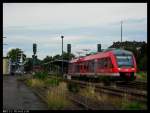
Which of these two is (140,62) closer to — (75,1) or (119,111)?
(119,111)

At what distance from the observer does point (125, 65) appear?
110 feet

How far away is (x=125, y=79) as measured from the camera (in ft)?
108

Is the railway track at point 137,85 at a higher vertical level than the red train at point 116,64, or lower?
lower

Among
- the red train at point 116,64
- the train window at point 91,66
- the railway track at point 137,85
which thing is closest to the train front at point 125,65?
the red train at point 116,64

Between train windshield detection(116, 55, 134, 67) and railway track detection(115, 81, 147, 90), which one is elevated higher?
train windshield detection(116, 55, 134, 67)

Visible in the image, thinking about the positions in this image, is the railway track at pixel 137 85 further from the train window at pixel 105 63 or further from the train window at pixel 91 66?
the train window at pixel 91 66

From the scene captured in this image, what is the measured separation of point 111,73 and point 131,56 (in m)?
2.61

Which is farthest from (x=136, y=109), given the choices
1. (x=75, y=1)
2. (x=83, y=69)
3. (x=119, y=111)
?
(x=83, y=69)

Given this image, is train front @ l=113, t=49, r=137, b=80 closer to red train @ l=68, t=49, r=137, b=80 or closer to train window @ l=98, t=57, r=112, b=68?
red train @ l=68, t=49, r=137, b=80

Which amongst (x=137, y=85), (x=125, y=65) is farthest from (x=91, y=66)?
(x=137, y=85)

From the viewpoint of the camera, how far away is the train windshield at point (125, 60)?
33.2m

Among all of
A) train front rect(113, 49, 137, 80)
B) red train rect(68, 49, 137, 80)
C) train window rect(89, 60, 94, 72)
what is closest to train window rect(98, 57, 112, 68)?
red train rect(68, 49, 137, 80)

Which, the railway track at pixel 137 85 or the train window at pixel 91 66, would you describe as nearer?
Answer: the railway track at pixel 137 85

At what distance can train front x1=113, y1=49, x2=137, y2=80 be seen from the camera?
3278cm
